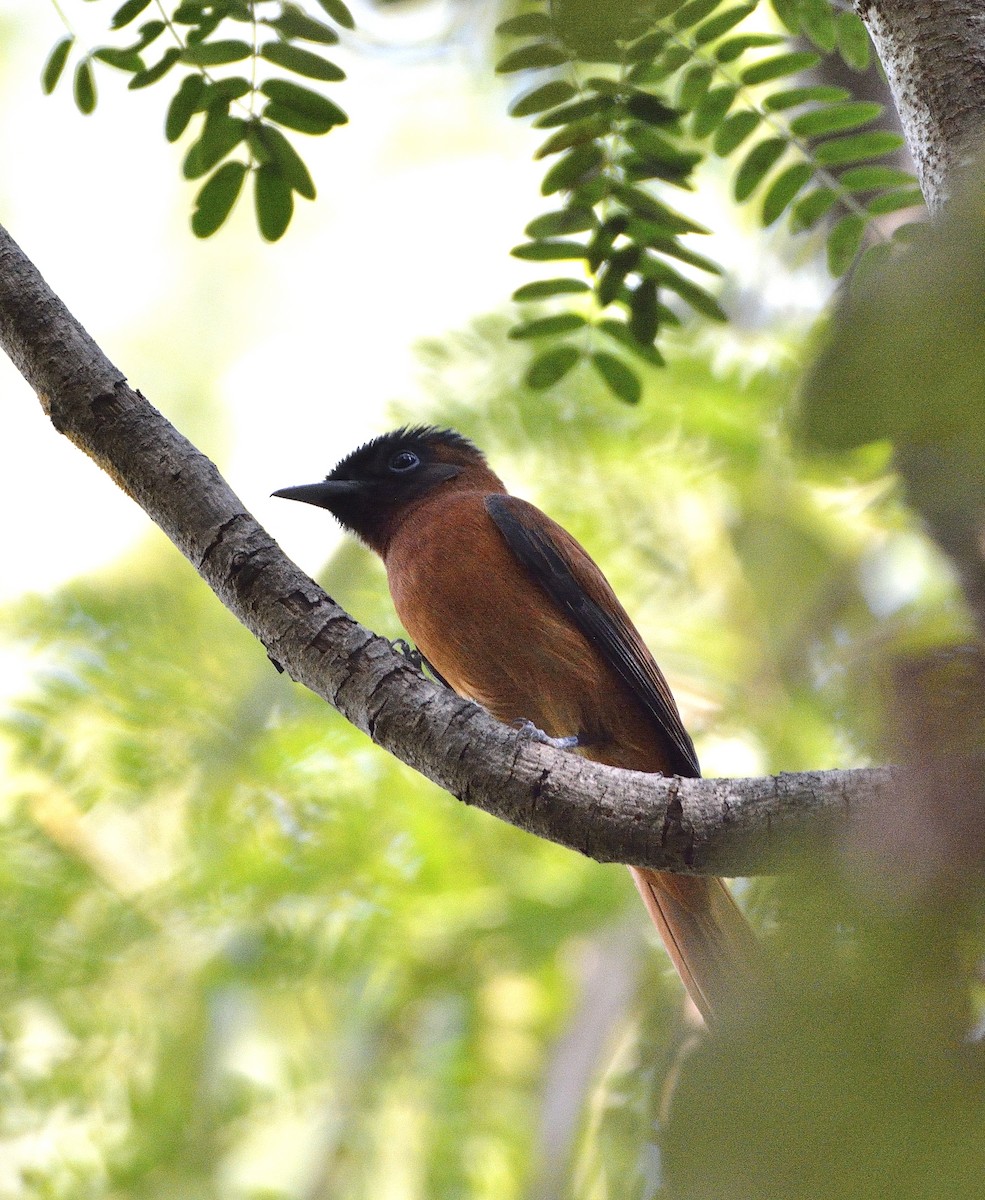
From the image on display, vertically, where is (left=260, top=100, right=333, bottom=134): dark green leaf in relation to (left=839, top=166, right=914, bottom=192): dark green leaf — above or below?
below

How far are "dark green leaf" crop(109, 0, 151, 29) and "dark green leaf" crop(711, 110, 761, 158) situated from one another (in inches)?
66.3

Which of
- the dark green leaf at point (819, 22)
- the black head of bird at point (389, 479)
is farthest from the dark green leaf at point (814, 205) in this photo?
the black head of bird at point (389, 479)

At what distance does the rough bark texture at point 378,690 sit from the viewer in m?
2.20

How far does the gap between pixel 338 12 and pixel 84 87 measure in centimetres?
74

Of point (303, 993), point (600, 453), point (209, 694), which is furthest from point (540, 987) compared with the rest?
point (600, 453)

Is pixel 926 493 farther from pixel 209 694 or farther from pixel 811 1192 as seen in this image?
pixel 209 694

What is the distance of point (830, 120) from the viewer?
357 cm

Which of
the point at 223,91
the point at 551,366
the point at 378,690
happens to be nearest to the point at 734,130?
the point at 551,366

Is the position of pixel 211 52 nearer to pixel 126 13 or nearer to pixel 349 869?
pixel 126 13

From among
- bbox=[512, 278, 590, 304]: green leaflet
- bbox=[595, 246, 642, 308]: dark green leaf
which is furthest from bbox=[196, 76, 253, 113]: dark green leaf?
bbox=[595, 246, 642, 308]: dark green leaf

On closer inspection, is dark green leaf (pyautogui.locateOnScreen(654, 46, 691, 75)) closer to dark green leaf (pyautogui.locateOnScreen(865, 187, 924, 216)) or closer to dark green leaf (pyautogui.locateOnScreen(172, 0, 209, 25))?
dark green leaf (pyautogui.locateOnScreen(865, 187, 924, 216))

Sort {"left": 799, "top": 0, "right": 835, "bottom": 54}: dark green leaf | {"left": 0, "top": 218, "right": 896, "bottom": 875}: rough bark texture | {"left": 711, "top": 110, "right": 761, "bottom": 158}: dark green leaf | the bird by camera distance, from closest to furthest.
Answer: {"left": 0, "top": 218, "right": 896, "bottom": 875}: rough bark texture → {"left": 799, "top": 0, "right": 835, "bottom": 54}: dark green leaf → {"left": 711, "top": 110, "right": 761, "bottom": 158}: dark green leaf → the bird

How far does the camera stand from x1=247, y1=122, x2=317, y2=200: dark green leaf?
3.31m

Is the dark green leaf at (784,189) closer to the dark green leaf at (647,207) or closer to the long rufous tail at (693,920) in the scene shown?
the dark green leaf at (647,207)
